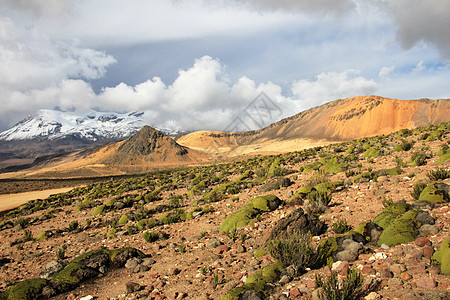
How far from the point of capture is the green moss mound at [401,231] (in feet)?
17.8

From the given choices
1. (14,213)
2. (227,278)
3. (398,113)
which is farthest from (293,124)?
(227,278)

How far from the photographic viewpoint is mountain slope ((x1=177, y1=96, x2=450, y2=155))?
304 ft

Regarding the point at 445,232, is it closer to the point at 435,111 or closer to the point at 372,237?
the point at 372,237

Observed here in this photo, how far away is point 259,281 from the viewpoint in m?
4.74

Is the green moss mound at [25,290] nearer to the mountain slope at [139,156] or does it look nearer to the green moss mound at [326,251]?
the green moss mound at [326,251]

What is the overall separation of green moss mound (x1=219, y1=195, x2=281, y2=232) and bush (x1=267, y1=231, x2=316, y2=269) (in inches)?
124

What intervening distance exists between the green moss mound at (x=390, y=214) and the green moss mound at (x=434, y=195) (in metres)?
0.92

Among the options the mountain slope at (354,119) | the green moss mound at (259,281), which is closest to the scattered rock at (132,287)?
the green moss mound at (259,281)

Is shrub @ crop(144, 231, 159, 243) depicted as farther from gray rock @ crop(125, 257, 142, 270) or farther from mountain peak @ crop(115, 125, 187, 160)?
mountain peak @ crop(115, 125, 187, 160)

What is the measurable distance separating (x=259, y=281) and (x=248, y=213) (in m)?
4.75

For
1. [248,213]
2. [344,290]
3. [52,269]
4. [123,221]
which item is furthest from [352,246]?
[123,221]

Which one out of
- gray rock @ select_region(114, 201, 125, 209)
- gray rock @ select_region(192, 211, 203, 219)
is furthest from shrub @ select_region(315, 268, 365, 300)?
gray rock @ select_region(114, 201, 125, 209)

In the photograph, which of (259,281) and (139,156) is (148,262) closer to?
(259,281)

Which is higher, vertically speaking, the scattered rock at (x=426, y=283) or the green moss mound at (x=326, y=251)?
the scattered rock at (x=426, y=283)
